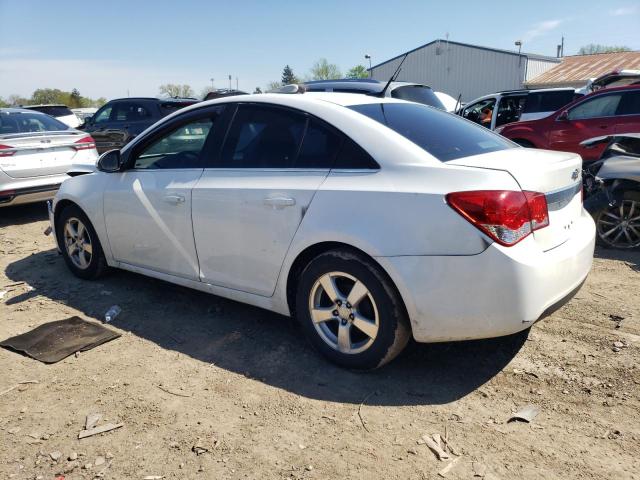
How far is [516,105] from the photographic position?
42.6ft

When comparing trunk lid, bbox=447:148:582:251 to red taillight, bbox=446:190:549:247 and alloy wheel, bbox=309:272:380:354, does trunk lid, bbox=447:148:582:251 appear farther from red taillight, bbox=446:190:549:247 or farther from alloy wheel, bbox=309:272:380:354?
alloy wheel, bbox=309:272:380:354

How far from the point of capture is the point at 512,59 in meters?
35.9

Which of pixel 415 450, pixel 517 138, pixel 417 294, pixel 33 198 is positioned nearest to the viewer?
pixel 415 450

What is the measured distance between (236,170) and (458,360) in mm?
1904

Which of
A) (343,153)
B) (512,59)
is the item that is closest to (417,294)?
(343,153)

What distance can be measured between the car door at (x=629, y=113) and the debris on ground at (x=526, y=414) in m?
7.36

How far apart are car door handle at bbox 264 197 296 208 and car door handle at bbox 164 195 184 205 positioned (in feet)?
2.68

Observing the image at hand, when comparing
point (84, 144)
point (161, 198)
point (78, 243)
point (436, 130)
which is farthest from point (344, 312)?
point (84, 144)

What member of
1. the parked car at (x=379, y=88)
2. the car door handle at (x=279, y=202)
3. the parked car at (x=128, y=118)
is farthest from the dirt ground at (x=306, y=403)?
the parked car at (x=128, y=118)

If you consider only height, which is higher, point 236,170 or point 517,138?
point 236,170

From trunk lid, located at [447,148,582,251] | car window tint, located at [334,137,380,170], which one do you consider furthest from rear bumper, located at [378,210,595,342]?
car window tint, located at [334,137,380,170]

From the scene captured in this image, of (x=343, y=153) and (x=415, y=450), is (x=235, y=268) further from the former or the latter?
(x=415, y=450)

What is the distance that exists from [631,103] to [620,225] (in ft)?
13.7

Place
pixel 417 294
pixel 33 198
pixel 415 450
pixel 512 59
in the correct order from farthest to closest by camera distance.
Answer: pixel 512 59
pixel 33 198
pixel 417 294
pixel 415 450
